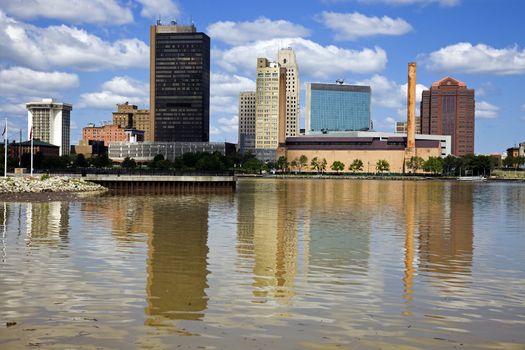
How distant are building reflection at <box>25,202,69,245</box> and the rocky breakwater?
19268 mm

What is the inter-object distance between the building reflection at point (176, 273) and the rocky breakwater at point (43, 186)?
42.8m

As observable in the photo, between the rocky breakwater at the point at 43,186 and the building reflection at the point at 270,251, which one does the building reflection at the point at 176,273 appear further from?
the rocky breakwater at the point at 43,186

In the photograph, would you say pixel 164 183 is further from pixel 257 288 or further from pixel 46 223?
pixel 257 288

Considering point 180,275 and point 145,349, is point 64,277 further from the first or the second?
point 145,349

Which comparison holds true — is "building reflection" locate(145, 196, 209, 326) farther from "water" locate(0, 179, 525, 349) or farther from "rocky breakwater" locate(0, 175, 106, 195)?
"rocky breakwater" locate(0, 175, 106, 195)

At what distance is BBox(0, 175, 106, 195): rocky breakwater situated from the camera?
78.2 metres

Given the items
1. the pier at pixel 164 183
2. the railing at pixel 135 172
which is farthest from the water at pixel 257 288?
the railing at pixel 135 172

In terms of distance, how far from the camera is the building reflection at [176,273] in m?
17.5

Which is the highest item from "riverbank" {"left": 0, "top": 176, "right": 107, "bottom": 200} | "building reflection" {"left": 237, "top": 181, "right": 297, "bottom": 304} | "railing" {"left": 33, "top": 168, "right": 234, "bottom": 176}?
"railing" {"left": 33, "top": 168, "right": 234, "bottom": 176}

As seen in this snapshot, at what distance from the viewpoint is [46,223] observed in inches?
1655

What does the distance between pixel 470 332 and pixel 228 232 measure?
24.8 m

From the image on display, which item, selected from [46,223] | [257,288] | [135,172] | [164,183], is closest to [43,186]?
[164,183]

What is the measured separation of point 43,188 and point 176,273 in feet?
214

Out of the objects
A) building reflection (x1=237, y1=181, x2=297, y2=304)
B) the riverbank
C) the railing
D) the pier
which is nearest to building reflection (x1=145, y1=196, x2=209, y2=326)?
building reflection (x1=237, y1=181, x2=297, y2=304)
